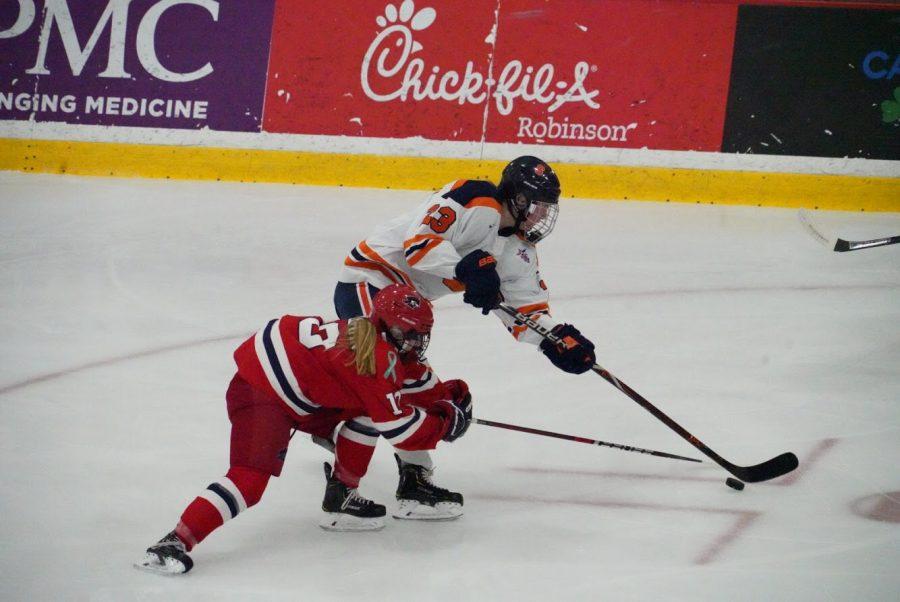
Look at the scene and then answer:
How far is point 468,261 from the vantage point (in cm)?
314

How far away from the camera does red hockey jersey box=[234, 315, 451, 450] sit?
2834 mm

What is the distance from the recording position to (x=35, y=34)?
697cm

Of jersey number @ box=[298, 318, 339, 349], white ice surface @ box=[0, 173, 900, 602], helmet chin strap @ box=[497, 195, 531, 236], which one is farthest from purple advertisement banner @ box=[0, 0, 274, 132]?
jersey number @ box=[298, 318, 339, 349]

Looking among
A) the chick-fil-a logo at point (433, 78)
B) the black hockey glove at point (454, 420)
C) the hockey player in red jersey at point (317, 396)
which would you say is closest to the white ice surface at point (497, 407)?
the hockey player in red jersey at point (317, 396)

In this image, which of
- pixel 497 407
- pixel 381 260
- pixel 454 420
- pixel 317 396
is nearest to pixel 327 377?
pixel 317 396

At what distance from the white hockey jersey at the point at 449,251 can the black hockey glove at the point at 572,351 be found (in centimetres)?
11

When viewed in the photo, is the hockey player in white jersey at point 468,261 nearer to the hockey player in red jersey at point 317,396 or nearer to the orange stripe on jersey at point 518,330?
the orange stripe on jersey at point 518,330

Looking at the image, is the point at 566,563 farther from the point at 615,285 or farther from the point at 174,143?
the point at 174,143

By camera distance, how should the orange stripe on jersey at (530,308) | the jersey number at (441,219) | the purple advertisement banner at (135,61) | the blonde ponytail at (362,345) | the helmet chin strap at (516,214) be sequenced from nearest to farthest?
the blonde ponytail at (362,345), the jersey number at (441,219), the helmet chin strap at (516,214), the orange stripe on jersey at (530,308), the purple advertisement banner at (135,61)

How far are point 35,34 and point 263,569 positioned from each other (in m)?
5.18

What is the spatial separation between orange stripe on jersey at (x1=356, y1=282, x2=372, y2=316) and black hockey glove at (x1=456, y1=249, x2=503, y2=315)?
0.31m

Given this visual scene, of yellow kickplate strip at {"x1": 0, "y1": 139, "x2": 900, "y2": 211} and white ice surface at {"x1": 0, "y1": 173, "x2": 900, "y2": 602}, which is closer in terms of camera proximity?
white ice surface at {"x1": 0, "y1": 173, "x2": 900, "y2": 602}

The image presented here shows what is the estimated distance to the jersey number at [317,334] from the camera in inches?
113

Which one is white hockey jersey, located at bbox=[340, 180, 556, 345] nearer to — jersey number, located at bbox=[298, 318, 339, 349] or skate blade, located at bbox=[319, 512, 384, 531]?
jersey number, located at bbox=[298, 318, 339, 349]
